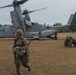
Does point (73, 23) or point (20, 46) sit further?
point (73, 23)

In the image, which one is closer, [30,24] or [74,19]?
[30,24]

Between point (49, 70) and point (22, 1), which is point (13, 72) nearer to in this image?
point (49, 70)

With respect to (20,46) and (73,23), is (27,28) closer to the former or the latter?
(73,23)

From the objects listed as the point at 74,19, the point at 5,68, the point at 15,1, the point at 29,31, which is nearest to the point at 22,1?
the point at 15,1

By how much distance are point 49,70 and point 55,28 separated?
33473mm

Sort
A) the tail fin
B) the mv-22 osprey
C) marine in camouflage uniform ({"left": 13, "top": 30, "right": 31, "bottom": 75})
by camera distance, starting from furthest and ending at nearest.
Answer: the tail fin → the mv-22 osprey → marine in camouflage uniform ({"left": 13, "top": 30, "right": 31, "bottom": 75})

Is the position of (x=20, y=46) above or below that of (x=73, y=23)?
above

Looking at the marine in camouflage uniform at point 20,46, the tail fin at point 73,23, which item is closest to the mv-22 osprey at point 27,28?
the tail fin at point 73,23

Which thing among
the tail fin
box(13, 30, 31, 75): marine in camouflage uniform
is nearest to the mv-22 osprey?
the tail fin

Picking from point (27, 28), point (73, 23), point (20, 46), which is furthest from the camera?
point (73, 23)

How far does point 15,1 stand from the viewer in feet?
145

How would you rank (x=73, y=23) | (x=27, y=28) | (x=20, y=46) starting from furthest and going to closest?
(x=73, y=23) → (x=27, y=28) → (x=20, y=46)

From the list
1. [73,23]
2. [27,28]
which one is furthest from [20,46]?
[73,23]

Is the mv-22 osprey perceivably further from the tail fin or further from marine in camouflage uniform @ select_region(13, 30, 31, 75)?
marine in camouflage uniform @ select_region(13, 30, 31, 75)
